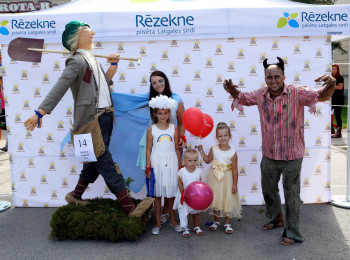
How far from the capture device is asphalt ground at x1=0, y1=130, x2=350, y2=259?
3.22m

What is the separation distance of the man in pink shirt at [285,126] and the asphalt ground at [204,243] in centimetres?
23

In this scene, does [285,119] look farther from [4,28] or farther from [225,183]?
[4,28]

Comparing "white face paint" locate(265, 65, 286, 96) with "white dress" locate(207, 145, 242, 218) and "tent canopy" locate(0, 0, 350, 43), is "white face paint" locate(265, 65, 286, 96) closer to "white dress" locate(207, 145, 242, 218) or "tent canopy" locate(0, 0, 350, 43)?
"white dress" locate(207, 145, 242, 218)

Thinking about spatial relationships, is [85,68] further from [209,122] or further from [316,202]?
[316,202]

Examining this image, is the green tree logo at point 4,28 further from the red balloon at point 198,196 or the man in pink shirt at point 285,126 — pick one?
the red balloon at point 198,196

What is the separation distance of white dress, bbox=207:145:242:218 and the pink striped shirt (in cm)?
48

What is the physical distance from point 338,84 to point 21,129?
779cm

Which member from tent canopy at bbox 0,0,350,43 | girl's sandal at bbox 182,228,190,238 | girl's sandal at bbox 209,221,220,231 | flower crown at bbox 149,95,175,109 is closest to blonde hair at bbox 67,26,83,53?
tent canopy at bbox 0,0,350,43

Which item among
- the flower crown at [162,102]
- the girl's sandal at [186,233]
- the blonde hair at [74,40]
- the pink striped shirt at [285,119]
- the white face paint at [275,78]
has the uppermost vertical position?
the blonde hair at [74,40]

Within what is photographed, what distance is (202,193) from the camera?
127 inches

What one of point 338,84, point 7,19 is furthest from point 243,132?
point 338,84

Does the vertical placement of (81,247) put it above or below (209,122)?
below

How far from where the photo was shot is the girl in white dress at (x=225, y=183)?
3.64m

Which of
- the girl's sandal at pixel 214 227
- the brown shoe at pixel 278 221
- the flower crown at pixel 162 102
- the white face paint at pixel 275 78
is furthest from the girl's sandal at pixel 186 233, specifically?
the white face paint at pixel 275 78
